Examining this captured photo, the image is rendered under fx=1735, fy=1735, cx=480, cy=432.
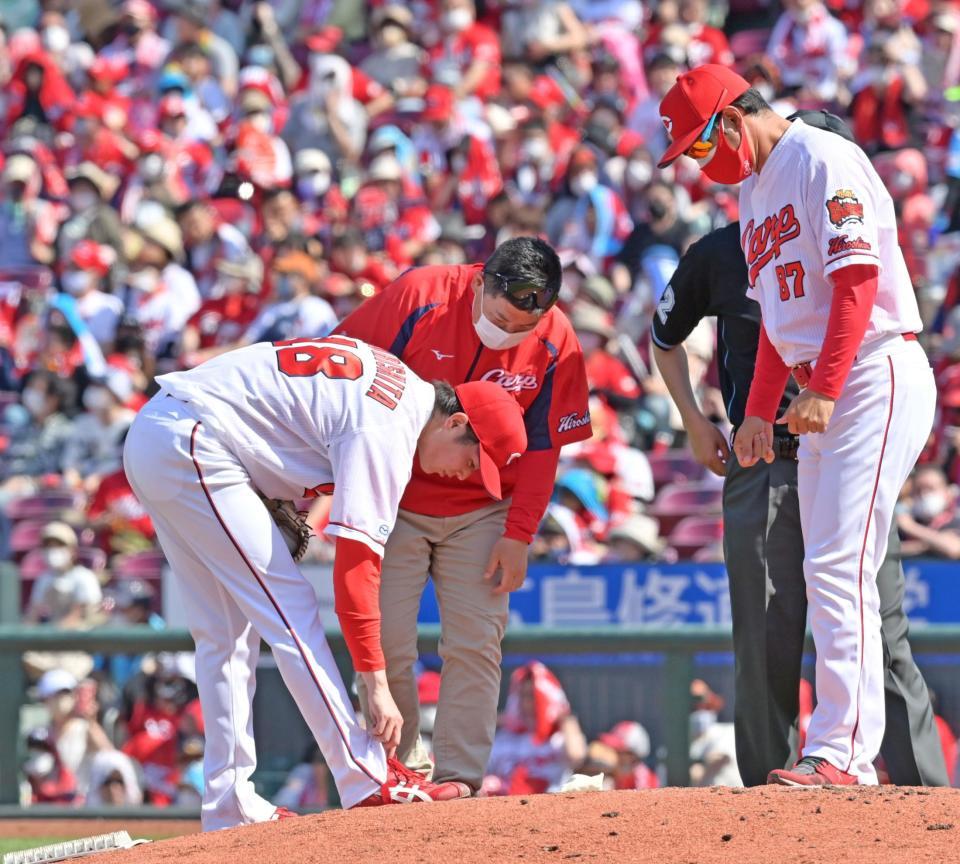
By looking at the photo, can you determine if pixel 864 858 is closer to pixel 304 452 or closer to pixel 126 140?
pixel 304 452

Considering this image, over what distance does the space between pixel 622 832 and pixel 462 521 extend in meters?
1.46

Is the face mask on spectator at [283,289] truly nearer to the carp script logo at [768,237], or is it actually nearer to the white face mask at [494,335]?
the white face mask at [494,335]

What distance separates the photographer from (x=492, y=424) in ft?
15.6

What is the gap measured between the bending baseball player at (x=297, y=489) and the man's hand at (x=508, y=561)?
17.2 inches

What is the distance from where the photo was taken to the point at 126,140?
14578mm

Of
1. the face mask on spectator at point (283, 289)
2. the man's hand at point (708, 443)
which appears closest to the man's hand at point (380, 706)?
the man's hand at point (708, 443)

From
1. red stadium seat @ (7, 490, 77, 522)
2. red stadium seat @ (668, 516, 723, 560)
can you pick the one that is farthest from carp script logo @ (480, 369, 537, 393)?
red stadium seat @ (7, 490, 77, 522)

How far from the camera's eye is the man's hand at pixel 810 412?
436cm

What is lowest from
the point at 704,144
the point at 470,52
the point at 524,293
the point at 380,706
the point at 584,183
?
the point at 380,706

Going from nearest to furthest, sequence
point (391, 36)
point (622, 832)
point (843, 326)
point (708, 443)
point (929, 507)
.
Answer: point (622, 832) < point (843, 326) < point (708, 443) < point (929, 507) < point (391, 36)

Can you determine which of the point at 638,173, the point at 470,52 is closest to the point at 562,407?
the point at 638,173

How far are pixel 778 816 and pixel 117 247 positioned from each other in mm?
9937

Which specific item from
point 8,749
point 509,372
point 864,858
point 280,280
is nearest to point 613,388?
point 280,280

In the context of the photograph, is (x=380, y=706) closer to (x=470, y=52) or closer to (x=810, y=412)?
(x=810, y=412)
